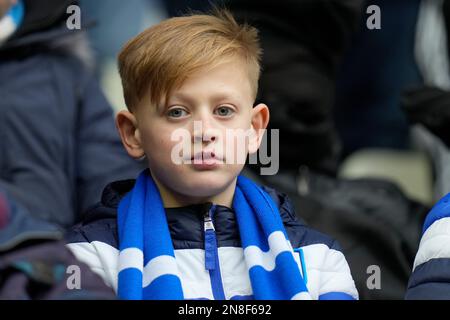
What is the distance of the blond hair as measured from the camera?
1520 millimetres

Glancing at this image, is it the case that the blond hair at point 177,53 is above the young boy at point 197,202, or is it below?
above

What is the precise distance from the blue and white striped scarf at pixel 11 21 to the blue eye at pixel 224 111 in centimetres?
115

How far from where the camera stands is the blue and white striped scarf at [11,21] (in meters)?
2.53

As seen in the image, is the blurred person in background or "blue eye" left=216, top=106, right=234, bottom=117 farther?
the blurred person in background

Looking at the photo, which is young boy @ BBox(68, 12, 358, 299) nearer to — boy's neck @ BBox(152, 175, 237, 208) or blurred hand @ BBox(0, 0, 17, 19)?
boy's neck @ BBox(152, 175, 237, 208)

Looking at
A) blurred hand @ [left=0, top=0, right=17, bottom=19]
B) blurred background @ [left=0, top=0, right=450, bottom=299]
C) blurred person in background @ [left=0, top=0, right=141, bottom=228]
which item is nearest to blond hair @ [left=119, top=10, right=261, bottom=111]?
blurred background @ [left=0, top=0, right=450, bottom=299]

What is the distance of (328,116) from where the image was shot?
267 centimetres

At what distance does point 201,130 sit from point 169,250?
177mm

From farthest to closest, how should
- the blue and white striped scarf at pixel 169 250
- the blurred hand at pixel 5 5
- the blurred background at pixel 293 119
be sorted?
the blurred hand at pixel 5 5, the blurred background at pixel 293 119, the blue and white striped scarf at pixel 169 250

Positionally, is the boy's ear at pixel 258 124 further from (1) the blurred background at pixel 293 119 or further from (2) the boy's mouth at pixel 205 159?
(1) the blurred background at pixel 293 119

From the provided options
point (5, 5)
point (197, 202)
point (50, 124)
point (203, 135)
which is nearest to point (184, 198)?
point (197, 202)

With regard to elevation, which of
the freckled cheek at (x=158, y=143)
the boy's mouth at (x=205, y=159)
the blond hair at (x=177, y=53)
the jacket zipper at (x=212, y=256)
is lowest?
the jacket zipper at (x=212, y=256)

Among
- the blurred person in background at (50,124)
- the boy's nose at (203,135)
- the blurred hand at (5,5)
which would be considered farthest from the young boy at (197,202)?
the blurred hand at (5,5)

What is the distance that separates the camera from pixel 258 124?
162cm
